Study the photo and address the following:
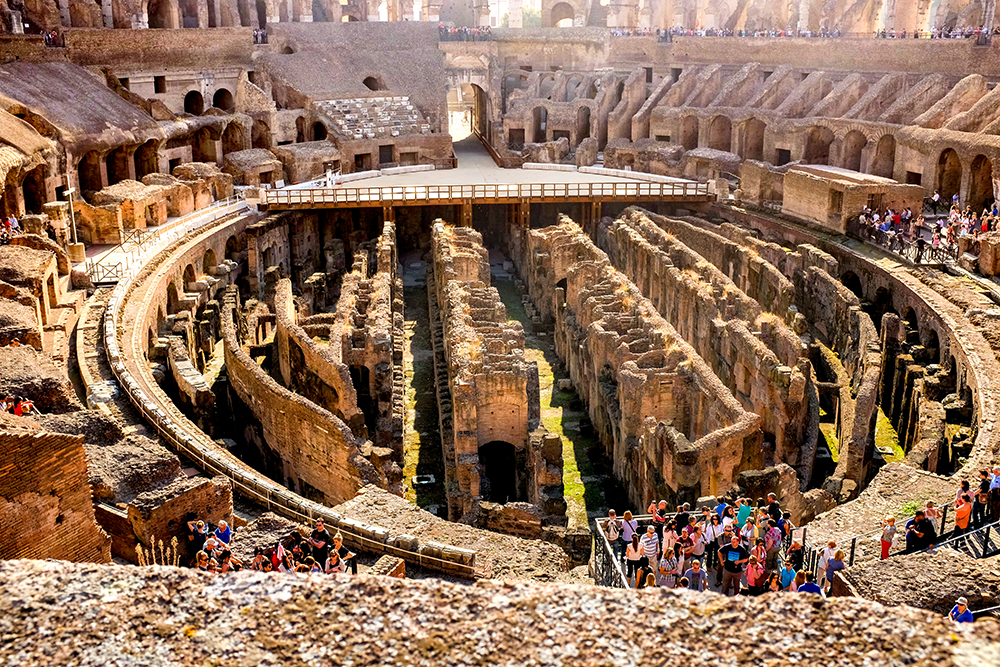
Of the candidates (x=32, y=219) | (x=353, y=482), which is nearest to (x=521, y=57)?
(x=32, y=219)

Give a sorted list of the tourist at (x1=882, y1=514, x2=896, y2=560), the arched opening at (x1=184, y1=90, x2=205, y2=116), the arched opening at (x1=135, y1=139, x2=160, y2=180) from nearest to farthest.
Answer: the tourist at (x1=882, y1=514, x2=896, y2=560), the arched opening at (x1=135, y1=139, x2=160, y2=180), the arched opening at (x1=184, y1=90, x2=205, y2=116)

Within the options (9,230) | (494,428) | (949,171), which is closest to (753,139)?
(949,171)

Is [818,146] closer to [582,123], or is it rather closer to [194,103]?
[582,123]

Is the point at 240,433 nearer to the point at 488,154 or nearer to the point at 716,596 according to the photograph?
the point at 716,596

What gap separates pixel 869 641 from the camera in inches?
279

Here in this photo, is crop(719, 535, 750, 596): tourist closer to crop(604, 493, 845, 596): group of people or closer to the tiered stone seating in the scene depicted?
crop(604, 493, 845, 596): group of people

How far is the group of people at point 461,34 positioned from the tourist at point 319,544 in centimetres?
4345

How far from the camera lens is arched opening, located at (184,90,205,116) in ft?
147

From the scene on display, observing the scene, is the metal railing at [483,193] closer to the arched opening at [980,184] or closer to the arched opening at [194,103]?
the arched opening at [194,103]

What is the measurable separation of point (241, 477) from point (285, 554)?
355cm

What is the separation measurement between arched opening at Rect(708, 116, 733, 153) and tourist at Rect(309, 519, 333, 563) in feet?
120

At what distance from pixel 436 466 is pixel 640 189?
68.0 feet

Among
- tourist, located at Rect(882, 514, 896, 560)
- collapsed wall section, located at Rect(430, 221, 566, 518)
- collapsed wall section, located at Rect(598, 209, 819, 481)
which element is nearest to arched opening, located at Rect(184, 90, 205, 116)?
collapsed wall section, located at Rect(598, 209, 819, 481)

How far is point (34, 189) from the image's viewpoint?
99.7ft
